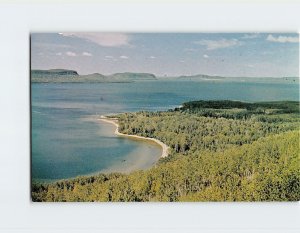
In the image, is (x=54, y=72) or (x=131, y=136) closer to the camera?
(x=54, y=72)

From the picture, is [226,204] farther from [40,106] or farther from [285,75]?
[40,106]

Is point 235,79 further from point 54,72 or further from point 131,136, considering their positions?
point 54,72

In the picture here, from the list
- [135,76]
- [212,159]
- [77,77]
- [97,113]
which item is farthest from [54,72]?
[212,159]

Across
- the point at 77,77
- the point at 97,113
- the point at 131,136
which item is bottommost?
the point at 131,136

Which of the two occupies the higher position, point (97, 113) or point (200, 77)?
point (200, 77)

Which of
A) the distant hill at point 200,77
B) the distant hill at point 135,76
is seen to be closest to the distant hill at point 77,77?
the distant hill at point 135,76

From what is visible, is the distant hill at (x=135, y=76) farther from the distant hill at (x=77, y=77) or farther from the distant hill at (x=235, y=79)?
the distant hill at (x=235, y=79)

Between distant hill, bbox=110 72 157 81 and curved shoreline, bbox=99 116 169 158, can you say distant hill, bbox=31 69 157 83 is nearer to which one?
distant hill, bbox=110 72 157 81

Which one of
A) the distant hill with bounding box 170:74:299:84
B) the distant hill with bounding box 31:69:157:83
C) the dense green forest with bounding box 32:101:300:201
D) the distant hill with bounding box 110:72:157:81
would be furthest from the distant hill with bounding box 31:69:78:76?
the distant hill with bounding box 170:74:299:84
